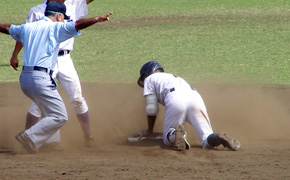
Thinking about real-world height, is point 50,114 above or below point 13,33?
below

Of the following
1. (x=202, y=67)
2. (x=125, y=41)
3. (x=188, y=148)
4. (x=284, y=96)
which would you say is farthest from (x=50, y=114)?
(x=125, y=41)

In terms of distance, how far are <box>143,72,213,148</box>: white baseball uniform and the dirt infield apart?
262mm

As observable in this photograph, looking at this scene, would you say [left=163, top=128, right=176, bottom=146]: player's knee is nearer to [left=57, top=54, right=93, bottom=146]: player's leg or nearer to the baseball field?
the baseball field

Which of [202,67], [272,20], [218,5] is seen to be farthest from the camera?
[218,5]

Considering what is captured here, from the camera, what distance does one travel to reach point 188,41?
50.9 ft

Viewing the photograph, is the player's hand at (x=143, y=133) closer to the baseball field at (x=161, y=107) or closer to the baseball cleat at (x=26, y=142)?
the baseball field at (x=161, y=107)

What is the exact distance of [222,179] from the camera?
5.30 meters

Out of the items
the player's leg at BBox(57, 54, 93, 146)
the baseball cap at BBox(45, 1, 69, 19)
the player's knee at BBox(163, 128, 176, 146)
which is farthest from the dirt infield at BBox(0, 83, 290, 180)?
the baseball cap at BBox(45, 1, 69, 19)

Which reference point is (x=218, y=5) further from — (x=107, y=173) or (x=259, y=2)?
(x=107, y=173)

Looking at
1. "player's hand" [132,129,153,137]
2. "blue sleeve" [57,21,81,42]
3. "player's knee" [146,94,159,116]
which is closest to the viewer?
"blue sleeve" [57,21,81,42]

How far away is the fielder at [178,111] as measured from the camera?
6.30m

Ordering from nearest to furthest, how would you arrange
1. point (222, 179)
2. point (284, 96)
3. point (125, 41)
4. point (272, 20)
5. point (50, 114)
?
1. point (222, 179)
2. point (50, 114)
3. point (284, 96)
4. point (125, 41)
5. point (272, 20)

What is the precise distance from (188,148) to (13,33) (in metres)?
2.45

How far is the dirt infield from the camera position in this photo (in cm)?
558
